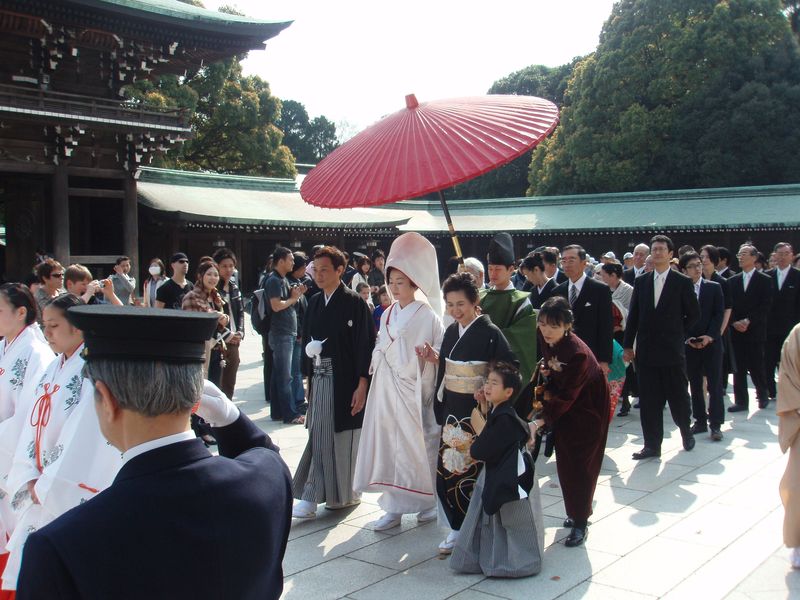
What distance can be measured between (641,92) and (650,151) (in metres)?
2.26

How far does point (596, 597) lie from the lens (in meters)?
3.41

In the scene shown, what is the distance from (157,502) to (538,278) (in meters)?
5.74

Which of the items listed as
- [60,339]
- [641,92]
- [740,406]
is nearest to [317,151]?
[641,92]

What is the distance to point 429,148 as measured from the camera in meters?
3.67

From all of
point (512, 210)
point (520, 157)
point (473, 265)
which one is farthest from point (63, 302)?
point (520, 157)

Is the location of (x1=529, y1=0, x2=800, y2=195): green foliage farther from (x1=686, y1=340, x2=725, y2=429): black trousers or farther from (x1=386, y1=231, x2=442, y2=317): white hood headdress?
(x1=386, y1=231, x2=442, y2=317): white hood headdress

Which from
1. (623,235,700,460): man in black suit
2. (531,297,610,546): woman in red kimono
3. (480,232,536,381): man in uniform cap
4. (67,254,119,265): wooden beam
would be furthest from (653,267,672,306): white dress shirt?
(67,254,119,265): wooden beam

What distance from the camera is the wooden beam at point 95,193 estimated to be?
1463 cm

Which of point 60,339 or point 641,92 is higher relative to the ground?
point 641,92

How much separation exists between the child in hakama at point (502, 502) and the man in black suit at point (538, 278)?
10.1ft

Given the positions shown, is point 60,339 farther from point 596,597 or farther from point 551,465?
point 551,465

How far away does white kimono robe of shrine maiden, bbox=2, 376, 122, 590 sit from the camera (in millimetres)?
2352

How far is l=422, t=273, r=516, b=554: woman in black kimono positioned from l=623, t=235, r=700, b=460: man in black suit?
8.27 feet

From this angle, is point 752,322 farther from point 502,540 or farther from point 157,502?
point 157,502
